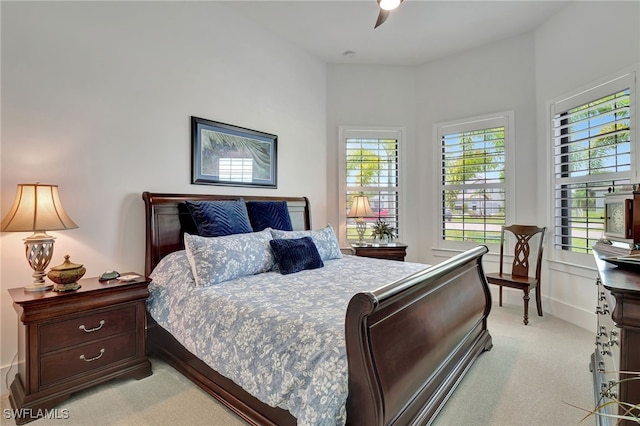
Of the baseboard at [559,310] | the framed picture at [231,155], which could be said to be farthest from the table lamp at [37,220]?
the baseboard at [559,310]

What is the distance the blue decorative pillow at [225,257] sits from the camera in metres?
2.35

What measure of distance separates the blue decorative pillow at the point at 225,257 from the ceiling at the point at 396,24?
254cm

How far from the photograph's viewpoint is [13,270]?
224 cm

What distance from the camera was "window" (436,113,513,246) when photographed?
14.0 ft

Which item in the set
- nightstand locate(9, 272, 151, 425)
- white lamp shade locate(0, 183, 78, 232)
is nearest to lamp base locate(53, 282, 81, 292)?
nightstand locate(9, 272, 151, 425)

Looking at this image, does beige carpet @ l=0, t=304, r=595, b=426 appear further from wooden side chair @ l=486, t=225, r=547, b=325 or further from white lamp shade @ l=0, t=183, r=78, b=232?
white lamp shade @ l=0, t=183, r=78, b=232

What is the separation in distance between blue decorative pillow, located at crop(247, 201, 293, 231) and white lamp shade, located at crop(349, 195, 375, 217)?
3.78ft

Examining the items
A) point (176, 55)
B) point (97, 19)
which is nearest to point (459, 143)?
point (176, 55)

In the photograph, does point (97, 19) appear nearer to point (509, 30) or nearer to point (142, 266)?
point (142, 266)

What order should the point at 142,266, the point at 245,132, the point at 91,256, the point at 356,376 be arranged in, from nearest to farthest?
the point at 356,376 < the point at 91,256 < the point at 142,266 < the point at 245,132

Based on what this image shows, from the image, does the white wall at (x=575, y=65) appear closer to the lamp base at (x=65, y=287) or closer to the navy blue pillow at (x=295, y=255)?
the navy blue pillow at (x=295, y=255)

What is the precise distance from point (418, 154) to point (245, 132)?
2.59m

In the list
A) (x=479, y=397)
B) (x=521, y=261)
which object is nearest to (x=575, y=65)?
(x=521, y=261)

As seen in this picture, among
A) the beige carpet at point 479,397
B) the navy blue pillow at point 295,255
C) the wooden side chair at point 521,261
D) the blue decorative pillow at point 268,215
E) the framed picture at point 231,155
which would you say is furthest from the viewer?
the wooden side chair at point 521,261
